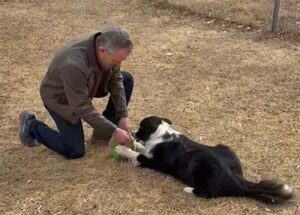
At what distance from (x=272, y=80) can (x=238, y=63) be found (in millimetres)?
575

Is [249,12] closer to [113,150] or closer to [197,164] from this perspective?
[113,150]

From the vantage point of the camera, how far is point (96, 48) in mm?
3848

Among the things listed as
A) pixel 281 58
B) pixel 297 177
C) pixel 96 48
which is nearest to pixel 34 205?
pixel 96 48

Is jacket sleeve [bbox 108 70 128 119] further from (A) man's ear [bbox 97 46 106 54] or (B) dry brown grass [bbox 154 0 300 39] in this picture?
(B) dry brown grass [bbox 154 0 300 39]

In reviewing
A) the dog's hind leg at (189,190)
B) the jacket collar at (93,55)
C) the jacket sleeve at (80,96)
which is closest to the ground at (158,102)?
the dog's hind leg at (189,190)

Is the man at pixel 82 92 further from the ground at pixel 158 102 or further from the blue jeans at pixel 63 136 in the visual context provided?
the ground at pixel 158 102

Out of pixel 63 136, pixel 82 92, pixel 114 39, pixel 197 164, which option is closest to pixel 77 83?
pixel 82 92

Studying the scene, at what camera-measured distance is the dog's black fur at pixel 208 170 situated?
3787mm

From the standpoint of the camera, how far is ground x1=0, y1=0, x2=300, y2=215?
3.90 metres

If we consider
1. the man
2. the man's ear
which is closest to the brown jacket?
the man

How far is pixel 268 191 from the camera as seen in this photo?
3.84 metres

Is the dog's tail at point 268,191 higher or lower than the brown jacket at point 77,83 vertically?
lower

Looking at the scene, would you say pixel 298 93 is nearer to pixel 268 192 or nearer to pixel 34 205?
pixel 268 192

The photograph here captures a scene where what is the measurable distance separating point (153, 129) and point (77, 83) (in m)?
0.69
